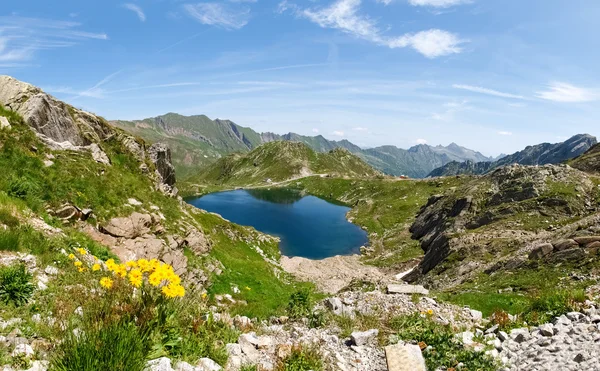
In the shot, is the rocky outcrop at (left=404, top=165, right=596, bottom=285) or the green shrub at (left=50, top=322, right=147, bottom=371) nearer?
the green shrub at (left=50, top=322, right=147, bottom=371)

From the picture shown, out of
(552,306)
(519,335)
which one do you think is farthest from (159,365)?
(552,306)

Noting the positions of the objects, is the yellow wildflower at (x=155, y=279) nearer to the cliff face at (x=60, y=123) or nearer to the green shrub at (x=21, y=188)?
the green shrub at (x=21, y=188)

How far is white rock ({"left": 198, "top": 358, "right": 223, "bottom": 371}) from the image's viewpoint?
22.5 ft

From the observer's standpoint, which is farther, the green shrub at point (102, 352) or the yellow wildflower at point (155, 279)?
the yellow wildflower at point (155, 279)

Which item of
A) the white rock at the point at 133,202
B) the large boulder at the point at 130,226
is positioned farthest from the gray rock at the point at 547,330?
the white rock at the point at 133,202

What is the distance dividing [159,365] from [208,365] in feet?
4.25

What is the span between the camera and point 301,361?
808cm

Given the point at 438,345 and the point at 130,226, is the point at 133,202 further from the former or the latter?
the point at 438,345

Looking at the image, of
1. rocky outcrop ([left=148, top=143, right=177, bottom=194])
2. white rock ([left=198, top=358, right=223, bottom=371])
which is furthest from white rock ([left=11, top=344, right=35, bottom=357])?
rocky outcrop ([left=148, top=143, right=177, bottom=194])

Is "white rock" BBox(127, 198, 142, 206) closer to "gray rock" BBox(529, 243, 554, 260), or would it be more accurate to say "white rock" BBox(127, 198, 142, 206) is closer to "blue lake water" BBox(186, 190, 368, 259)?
"gray rock" BBox(529, 243, 554, 260)

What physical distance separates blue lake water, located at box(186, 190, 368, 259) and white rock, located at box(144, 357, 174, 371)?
85857mm

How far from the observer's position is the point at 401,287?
2016 centimetres

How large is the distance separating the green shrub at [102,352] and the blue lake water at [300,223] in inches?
3404

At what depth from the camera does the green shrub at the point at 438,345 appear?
8586 mm
